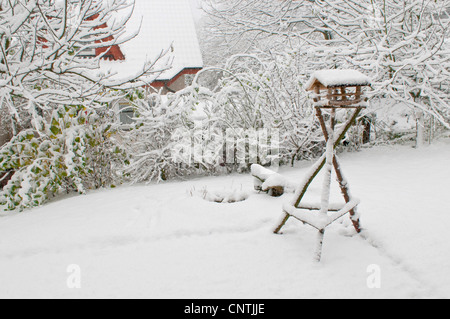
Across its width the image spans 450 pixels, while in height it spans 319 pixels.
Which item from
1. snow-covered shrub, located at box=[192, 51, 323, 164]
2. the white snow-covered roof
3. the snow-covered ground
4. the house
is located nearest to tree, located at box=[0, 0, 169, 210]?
the snow-covered ground

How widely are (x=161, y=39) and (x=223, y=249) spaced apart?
13316 millimetres

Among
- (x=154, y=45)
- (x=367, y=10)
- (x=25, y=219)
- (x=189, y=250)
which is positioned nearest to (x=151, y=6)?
(x=154, y=45)

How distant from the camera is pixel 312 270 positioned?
2.59 meters

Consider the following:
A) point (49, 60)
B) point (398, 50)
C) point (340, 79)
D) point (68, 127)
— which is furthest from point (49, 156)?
point (398, 50)

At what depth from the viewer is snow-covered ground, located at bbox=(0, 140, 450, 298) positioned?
2.42 meters

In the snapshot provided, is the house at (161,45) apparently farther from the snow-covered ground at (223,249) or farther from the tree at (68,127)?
the snow-covered ground at (223,249)

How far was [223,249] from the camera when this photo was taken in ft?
9.78

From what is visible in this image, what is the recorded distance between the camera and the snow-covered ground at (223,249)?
2.42 metres

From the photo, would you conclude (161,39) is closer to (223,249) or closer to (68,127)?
(68,127)

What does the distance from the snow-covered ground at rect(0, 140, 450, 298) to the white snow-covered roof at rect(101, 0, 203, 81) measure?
30.8 ft

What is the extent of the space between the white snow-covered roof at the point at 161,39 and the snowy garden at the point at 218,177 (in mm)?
5574

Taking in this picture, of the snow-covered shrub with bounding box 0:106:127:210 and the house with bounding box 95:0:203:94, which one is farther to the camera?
the house with bounding box 95:0:203:94

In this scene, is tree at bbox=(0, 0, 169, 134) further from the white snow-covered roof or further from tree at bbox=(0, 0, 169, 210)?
the white snow-covered roof

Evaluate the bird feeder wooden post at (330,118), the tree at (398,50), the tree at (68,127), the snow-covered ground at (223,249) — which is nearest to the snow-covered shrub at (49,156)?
the tree at (68,127)
